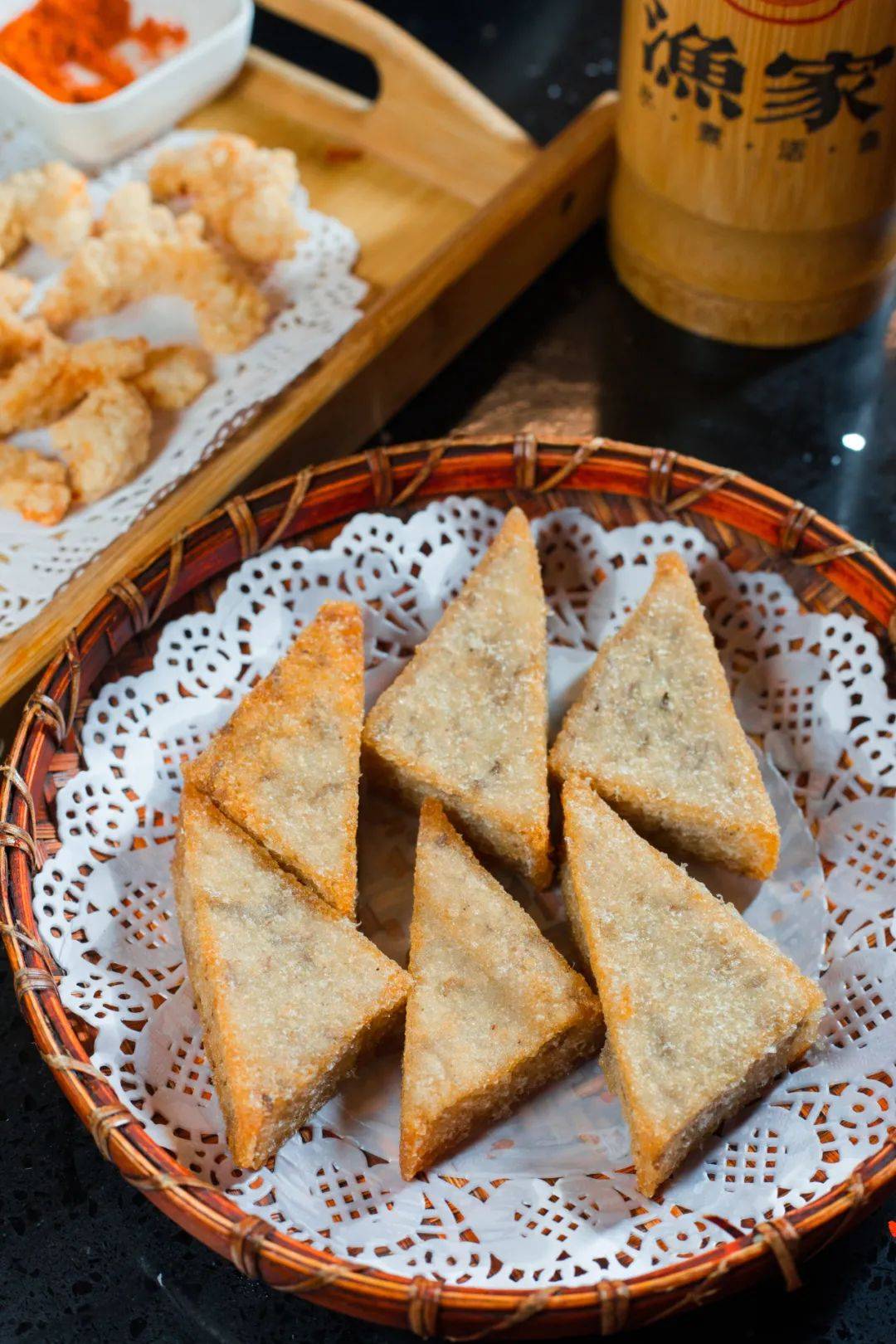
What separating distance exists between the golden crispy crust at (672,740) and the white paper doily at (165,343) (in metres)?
0.82

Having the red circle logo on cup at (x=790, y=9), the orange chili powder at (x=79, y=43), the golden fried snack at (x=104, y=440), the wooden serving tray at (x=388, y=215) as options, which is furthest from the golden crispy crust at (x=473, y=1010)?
the orange chili powder at (x=79, y=43)

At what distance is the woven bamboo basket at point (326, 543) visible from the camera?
1.43 m

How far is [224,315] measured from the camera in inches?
97.2

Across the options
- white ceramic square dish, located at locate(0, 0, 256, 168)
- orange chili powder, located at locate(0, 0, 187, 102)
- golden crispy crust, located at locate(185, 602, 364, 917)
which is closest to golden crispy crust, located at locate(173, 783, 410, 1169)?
golden crispy crust, located at locate(185, 602, 364, 917)

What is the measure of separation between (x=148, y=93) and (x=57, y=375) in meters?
0.74

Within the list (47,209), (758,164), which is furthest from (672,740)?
(47,209)

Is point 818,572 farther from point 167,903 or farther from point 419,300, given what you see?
point 167,903

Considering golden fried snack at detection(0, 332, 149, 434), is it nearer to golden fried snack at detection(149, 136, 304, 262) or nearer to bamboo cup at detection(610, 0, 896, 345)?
golden fried snack at detection(149, 136, 304, 262)

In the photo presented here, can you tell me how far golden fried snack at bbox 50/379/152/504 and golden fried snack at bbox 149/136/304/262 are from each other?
48 centimetres

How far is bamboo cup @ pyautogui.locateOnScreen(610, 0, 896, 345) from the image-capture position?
2027mm

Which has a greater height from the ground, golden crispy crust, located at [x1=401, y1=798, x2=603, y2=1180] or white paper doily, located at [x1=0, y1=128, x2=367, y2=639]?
white paper doily, located at [x1=0, y1=128, x2=367, y2=639]

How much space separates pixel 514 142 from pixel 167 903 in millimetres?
1788

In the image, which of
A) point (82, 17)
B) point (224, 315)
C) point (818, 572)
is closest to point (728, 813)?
point (818, 572)

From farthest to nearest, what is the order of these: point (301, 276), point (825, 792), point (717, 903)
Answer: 1. point (301, 276)
2. point (825, 792)
3. point (717, 903)
